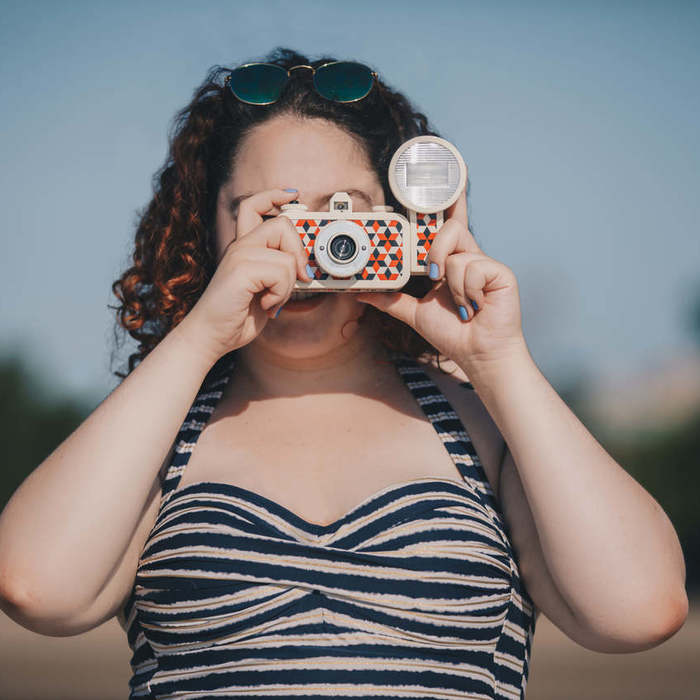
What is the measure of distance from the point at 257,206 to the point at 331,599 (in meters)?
0.91

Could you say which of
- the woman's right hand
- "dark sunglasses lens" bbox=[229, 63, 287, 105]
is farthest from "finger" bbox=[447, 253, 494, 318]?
"dark sunglasses lens" bbox=[229, 63, 287, 105]

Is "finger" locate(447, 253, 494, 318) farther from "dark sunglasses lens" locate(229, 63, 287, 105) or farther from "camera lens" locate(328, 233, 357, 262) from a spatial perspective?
"dark sunglasses lens" locate(229, 63, 287, 105)

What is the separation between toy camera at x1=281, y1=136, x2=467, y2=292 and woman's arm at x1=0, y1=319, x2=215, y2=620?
413 mm

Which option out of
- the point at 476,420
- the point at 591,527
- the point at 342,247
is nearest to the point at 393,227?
the point at 342,247

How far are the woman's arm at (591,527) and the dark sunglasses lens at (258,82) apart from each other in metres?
1.03

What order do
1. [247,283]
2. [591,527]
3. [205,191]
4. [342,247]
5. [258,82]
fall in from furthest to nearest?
[205,191] < [258,82] < [342,247] < [247,283] < [591,527]

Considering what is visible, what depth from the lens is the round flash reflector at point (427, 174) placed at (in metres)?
2.02

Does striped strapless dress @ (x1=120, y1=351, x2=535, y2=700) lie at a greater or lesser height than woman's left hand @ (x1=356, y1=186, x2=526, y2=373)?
lesser

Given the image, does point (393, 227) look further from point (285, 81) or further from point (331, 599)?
point (331, 599)

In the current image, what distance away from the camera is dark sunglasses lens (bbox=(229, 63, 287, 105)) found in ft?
7.67

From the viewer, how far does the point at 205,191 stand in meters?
2.50

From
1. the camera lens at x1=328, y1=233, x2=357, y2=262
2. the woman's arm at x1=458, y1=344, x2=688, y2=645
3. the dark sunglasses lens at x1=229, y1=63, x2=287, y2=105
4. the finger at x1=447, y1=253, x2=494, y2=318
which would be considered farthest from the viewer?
the dark sunglasses lens at x1=229, y1=63, x2=287, y2=105

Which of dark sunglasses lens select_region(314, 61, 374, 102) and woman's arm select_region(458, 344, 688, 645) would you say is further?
dark sunglasses lens select_region(314, 61, 374, 102)

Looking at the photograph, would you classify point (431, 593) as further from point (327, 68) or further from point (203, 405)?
point (327, 68)
